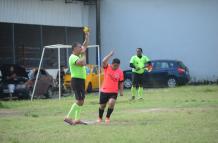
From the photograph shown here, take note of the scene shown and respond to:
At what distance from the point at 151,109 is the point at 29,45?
19269mm

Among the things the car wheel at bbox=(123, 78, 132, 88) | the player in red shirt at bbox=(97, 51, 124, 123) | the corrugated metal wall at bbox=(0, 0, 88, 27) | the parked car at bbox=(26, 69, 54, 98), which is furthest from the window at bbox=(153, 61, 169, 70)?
the player in red shirt at bbox=(97, 51, 124, 123)

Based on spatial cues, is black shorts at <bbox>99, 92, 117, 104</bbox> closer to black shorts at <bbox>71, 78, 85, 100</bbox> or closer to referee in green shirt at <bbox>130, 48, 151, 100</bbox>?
black shorts at <bbox>71, 78, 85, 100</bbox>

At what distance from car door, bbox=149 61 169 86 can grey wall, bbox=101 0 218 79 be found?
3.32m

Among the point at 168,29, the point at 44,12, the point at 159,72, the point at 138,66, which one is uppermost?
the point at 44,12

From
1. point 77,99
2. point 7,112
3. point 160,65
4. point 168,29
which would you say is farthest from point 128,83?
point 77,99

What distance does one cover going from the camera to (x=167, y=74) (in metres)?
39.4

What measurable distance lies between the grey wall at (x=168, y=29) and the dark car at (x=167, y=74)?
115 inches

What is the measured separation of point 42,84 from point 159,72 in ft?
33.4

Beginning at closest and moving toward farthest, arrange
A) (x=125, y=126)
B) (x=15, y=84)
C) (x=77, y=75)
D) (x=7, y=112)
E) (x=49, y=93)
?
(x=125, y=126) → (x=77, y=75) → (x=7, y=112) → (x=15, y=84) → (x=49, y=93)

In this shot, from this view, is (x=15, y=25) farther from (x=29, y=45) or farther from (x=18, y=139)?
(x=18, y=139)

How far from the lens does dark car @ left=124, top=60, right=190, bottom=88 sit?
39.2 m

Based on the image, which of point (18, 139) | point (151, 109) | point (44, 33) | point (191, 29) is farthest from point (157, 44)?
point (18, 139)

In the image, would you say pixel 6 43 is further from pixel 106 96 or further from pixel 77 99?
pixel 77 99

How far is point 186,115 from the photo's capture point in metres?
17.9
